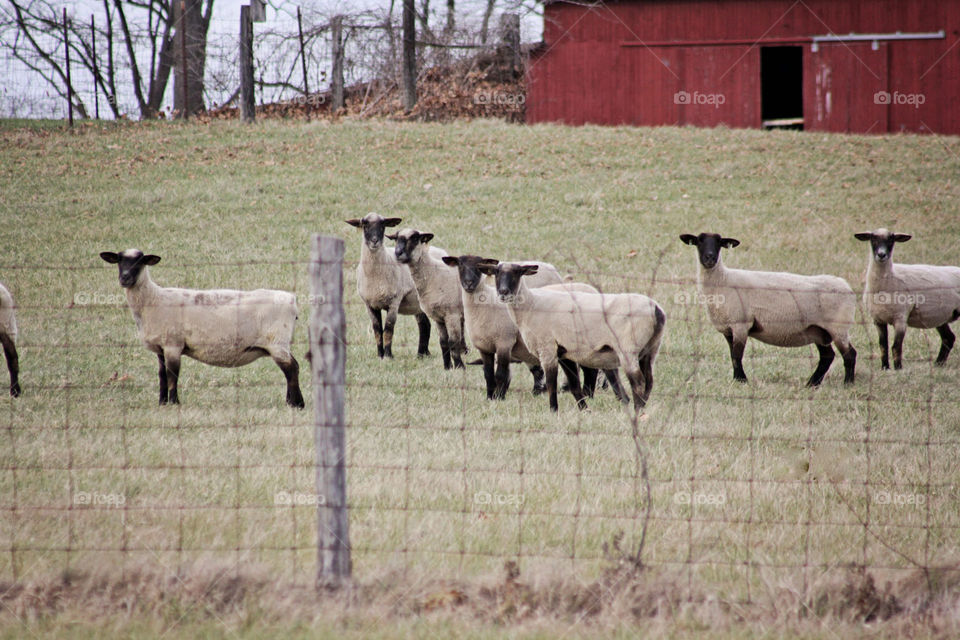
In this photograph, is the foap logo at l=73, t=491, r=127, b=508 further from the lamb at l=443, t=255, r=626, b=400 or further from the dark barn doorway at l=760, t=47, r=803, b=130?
the dark barn doorway at l=760, t=47, r=803, b=130

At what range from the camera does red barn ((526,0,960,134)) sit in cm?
2905

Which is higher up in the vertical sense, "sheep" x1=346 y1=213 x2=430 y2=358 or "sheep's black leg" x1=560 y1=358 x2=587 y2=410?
"sheep" x1=346 y1=213 x2=430 y2=358

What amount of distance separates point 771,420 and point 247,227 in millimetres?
13498

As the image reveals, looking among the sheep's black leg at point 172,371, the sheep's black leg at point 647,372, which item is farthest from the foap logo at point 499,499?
the sheep's black leg at point 172,371

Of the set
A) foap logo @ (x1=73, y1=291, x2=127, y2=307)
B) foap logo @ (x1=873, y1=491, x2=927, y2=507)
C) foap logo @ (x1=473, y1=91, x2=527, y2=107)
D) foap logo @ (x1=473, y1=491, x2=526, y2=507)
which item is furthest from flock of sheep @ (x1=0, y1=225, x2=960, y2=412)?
foap logo @ (x1=473, y1=91, x2=527, y2=107)

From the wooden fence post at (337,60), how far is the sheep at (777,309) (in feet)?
76.1

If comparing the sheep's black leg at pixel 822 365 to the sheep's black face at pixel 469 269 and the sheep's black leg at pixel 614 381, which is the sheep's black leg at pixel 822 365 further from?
the sheep's black face at pixel 469 269

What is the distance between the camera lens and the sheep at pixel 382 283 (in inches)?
484

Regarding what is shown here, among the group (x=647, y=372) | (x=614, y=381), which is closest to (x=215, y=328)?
(x=614, y=381)

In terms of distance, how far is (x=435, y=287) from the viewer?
1181cm

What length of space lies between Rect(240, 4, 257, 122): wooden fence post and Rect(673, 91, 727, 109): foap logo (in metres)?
13.1

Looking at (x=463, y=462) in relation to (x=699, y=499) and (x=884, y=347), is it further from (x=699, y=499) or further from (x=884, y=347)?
(x=884, y=347)

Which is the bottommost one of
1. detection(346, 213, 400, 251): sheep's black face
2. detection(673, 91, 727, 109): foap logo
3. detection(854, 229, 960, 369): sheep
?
detection(854, 229, 960, 369): sheep

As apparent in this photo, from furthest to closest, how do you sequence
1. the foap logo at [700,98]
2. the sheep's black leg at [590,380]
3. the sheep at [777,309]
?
the foap logo at [700,98] < the sheep at [777,309] < the sheep's black leg at [590,380]
